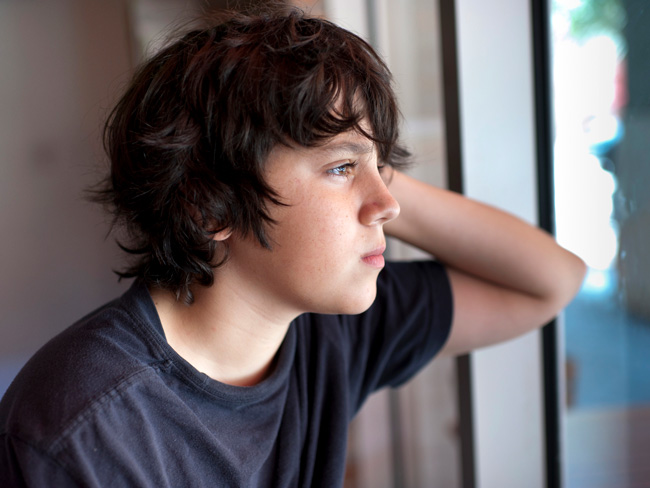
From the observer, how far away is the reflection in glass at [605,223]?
972mm

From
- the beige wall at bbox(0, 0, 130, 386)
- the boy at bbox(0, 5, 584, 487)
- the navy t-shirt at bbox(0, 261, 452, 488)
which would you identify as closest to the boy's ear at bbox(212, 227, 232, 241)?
the boy at bbox(0, 5, 584, 487)

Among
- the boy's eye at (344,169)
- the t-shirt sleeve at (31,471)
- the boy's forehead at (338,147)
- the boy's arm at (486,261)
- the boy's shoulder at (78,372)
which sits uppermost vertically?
the boy's forehead at (338,147)

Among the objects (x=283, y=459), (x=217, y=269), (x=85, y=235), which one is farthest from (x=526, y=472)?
(x=85, y=235)

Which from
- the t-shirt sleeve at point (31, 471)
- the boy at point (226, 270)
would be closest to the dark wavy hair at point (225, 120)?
the boy at point (226, 270)

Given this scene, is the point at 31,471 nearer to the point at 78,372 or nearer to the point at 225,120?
the point at 78,372

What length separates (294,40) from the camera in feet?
2.40

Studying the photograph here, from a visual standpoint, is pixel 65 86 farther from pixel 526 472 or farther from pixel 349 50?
pixel 526 472

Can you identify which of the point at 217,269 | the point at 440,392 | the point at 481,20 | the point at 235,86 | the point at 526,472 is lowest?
the point at 526,472

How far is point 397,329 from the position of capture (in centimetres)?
99

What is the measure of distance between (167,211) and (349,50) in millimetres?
336

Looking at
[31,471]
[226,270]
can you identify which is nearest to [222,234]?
[226,270]

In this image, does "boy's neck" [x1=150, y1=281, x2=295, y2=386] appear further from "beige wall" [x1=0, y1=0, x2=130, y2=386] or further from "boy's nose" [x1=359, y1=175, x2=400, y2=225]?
"beige wall" [x1=0, y1=0, x2=130, y2=386]

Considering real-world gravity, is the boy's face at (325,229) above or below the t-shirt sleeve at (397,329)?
above

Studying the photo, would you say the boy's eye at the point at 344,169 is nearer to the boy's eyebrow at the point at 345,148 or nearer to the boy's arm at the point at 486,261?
the boy's eyebrow at the point at 345,148
